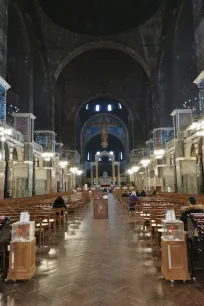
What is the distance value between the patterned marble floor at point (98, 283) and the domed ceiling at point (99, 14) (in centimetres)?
2500

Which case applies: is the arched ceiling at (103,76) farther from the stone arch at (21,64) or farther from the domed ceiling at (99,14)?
the stone arch at (21,64)

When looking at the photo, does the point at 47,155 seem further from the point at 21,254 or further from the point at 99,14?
the point at 21,254

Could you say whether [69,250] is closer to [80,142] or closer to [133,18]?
[133,18]

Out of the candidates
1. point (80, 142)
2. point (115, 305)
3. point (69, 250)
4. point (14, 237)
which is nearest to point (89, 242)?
point (69, 250)

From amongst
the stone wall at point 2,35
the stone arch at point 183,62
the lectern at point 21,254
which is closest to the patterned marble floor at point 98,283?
the lectern at point 21,254

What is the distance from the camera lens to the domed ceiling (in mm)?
24656

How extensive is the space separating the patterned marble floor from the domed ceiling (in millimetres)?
24995

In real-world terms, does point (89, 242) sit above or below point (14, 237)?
below

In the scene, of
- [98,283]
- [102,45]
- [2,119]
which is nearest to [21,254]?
[98,283]

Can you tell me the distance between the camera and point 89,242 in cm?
670

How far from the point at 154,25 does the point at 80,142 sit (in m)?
26.2

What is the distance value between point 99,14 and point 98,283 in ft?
89.2

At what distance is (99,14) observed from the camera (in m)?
25.8

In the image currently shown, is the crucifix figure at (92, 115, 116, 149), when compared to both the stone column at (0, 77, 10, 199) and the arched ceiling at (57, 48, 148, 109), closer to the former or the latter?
the arched ceiling at (57, 48, 148, 109)
